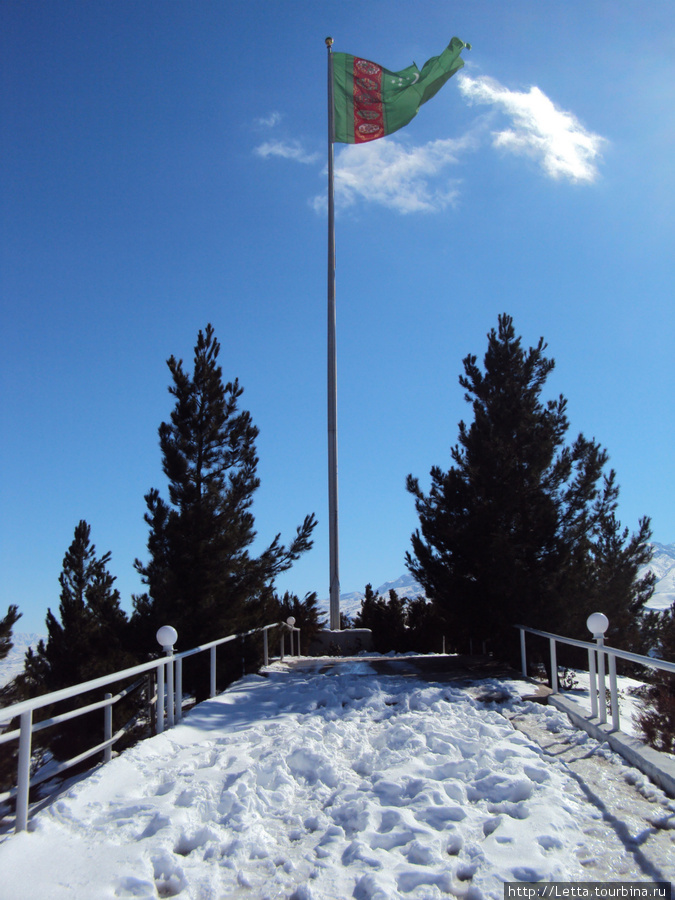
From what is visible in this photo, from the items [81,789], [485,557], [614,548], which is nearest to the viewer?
[81,789]

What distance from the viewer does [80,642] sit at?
13180mm

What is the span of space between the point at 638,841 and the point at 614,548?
13031 millimetres

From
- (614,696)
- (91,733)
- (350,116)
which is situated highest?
(350,116)

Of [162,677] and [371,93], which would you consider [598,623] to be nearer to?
[162,677]

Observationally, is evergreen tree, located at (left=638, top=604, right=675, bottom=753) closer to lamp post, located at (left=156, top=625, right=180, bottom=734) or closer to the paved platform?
the paved platform

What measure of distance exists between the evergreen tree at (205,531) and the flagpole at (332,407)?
1.81m

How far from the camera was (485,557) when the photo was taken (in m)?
10.2

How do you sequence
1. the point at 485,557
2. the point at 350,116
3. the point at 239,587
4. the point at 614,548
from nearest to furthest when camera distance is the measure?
the point at 485,557 < the point at 239,587 < the point at 614,548 < the point at 350,116

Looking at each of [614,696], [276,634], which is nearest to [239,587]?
[276,634]

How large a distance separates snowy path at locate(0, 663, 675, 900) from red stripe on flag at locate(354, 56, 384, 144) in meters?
14.8

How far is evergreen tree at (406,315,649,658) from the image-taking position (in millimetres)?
9922

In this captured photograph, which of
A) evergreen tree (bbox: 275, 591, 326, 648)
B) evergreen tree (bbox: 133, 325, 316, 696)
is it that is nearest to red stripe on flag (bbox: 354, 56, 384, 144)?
evergreen tree (bbox: 133, 325, 316, 696)

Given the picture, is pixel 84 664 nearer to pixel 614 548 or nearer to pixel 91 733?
pixel 91 733

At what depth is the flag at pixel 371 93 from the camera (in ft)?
53.2
